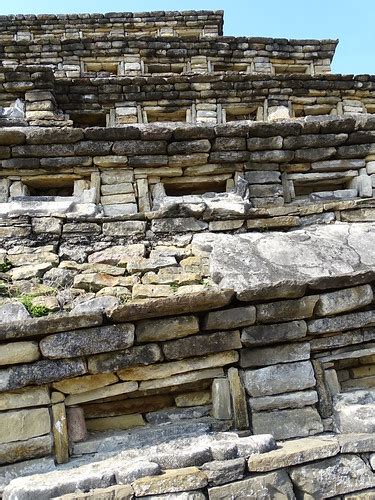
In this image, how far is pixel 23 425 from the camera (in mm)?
3008

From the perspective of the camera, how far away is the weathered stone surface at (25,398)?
302cm

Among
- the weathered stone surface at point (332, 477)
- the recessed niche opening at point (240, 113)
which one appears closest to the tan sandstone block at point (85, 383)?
the weathered stone surface at point (332, 477)

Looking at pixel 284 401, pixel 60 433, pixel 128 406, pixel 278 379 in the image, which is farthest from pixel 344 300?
pixel 60 433

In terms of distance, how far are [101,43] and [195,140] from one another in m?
9.07

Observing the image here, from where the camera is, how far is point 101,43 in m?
12.6

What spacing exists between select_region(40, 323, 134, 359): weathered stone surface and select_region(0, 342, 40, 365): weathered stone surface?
0.21 ft

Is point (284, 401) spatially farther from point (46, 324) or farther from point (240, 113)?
point (240, 113)

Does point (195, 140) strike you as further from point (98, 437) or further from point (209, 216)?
point (98, 437)

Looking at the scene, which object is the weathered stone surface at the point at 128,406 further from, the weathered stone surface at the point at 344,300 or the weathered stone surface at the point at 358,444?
the weathered stone surface at the point at 344,300

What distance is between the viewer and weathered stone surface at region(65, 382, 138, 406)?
10.5ft

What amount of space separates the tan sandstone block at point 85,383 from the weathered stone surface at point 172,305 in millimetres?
476

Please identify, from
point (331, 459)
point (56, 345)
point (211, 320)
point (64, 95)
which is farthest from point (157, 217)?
point (64, 95)

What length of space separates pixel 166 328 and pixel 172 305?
0.68ft

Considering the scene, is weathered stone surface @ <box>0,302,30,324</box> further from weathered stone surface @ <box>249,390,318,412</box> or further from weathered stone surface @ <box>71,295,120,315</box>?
weathered stone surface @ <box>249,390,318,412</box>
